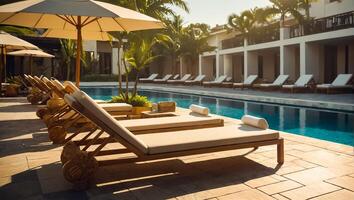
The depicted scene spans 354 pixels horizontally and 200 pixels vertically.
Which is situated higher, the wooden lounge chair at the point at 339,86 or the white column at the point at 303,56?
the white column at the point at 303,56

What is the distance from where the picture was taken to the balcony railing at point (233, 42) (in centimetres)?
2470

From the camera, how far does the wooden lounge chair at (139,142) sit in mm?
3209

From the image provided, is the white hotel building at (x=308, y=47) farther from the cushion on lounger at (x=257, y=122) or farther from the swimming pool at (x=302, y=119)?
the cushion on lounger at (x=257, y=122)

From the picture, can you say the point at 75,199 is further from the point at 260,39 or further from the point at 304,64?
the point at 260,39

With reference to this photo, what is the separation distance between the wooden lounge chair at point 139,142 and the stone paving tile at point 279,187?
0.64m

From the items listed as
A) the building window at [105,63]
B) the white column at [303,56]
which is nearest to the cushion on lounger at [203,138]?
the white column at [303,56]

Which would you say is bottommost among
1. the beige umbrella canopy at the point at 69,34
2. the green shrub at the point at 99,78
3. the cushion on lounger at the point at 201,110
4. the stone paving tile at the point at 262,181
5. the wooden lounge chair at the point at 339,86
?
the stone paving tile at the point at 262,181

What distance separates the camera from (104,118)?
3.25 metres

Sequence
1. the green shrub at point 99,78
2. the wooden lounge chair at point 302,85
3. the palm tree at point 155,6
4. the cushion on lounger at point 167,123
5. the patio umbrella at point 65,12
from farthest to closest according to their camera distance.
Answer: the green shrub at point 99,78
the wooden lounge chair at point 302,85
the palm tree at point 155,6
the patio umbrella at point 65,12
the cushion on lounger at point 167,123

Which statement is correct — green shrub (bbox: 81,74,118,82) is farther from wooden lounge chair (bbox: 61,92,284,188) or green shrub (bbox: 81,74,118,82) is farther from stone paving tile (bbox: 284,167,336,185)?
stone paving tile (bbox: 284,167,336,185)

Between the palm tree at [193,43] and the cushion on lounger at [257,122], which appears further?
the palm tree at [193,43]

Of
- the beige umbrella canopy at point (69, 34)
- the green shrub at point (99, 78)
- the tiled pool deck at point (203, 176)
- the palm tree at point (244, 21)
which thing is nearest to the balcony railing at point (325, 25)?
the palm tree at point (244, 21)

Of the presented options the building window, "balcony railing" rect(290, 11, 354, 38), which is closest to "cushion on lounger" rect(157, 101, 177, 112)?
"balcony railing" rect(290, 11, 354, 38)

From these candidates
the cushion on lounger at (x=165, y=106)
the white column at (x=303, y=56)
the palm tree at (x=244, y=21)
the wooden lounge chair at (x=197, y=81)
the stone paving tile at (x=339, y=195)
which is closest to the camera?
the stone paving tile at (x=339, y=195)
